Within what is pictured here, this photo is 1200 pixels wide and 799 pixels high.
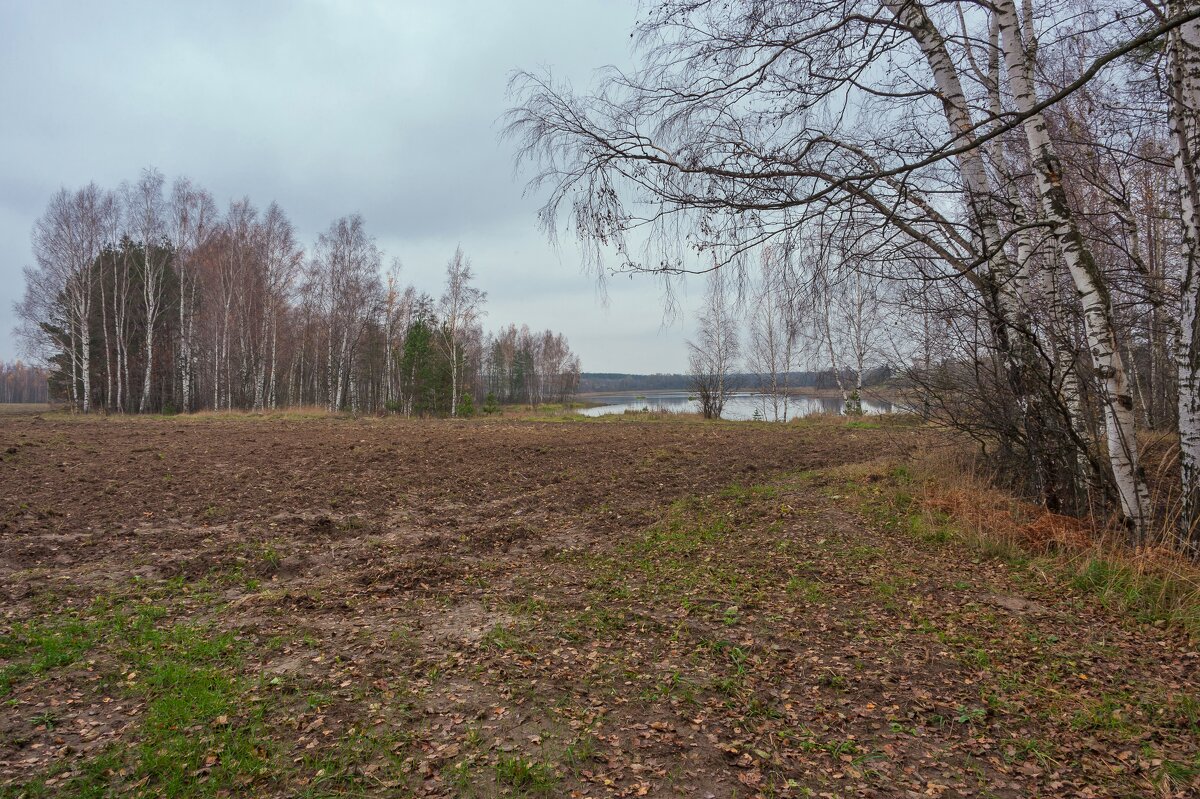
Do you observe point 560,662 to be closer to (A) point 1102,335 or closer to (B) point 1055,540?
(B) point 1055,540

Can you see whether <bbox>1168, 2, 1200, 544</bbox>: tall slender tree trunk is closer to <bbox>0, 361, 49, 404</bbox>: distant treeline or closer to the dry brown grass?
the dry brown grass

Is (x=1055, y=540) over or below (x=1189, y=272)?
below

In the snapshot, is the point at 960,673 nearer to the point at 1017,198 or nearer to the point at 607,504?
the point at 1017,198

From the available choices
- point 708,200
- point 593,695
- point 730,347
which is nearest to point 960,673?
point 593,695

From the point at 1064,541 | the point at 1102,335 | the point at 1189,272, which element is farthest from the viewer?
the point at 1064,541

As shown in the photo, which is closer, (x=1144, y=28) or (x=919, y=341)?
(x=1144, y=28)

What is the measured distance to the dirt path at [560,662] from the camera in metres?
2.76

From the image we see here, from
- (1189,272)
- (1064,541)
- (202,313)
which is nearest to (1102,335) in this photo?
(1189,272)

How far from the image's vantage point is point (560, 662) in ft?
12.7

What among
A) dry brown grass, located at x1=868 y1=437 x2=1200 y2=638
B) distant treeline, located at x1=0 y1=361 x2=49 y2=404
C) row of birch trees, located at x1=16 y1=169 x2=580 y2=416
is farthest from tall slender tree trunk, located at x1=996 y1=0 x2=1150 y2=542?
distant treeline, located at x1=0 y1=361 x2=49 y2=404

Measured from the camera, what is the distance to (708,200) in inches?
167

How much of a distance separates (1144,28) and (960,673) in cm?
692

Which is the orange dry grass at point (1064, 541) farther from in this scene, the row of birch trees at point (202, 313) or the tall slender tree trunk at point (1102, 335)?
the row of birch trees at point (202, 313)

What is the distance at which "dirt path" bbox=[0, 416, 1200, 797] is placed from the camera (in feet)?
9.07
